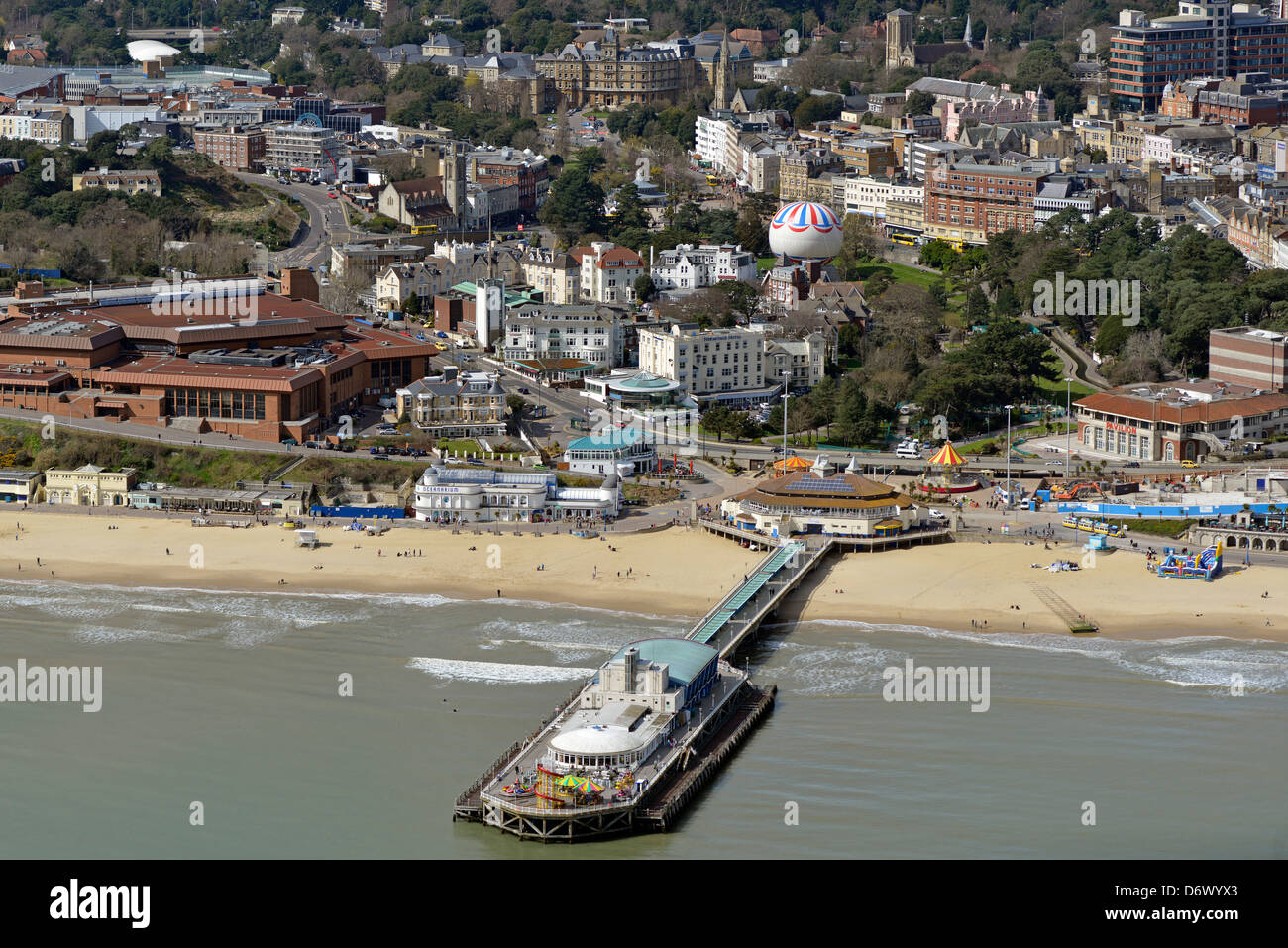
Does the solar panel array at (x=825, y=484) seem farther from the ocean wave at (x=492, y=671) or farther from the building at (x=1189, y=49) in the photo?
the building at (x=1189, y=49)

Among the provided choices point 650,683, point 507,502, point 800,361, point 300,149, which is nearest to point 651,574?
point 507,502

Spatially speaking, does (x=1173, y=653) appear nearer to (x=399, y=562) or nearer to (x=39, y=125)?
(x=399, y=562)

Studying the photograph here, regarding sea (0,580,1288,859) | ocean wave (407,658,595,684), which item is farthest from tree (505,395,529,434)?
ocean wave (407,658,595,684)

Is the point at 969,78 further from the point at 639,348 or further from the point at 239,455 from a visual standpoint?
the point at 239,455

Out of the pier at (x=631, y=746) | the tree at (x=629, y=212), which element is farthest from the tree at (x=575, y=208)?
the pier at (x=631, y=746)

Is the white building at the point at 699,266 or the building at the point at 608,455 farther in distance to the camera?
the white building at the point at 699,266
